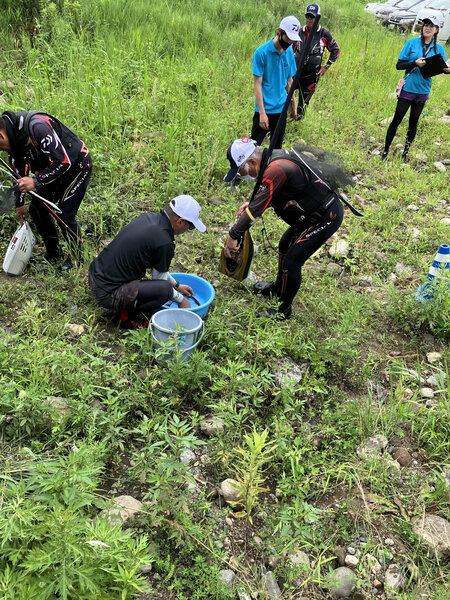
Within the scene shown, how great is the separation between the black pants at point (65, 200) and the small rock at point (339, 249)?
8.16 feet

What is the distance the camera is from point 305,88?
664 cm

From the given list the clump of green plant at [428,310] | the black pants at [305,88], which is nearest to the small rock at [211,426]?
the clump of green plant at [428,310]

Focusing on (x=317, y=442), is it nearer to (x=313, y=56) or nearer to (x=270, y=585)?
(x=270, y=585)

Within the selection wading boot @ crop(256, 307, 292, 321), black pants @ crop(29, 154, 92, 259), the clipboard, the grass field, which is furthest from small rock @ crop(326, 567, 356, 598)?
the clipboard

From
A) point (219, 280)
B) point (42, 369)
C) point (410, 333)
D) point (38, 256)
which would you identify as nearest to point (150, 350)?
point (42, 369)

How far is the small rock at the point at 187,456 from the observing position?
260cm

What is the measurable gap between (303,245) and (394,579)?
216 cm

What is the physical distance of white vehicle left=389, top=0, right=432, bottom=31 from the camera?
44.7 feet

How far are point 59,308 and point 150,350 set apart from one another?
91 centimetres

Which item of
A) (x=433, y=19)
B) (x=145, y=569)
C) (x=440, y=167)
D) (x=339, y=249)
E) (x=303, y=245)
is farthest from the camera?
(x=440, y=167)

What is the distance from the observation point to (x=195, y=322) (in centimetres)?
319

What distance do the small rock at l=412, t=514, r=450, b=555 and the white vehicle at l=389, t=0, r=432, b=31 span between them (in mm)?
14871

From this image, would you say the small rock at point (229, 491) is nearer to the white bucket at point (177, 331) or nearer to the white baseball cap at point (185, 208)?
the white bucket at point (177, 331)

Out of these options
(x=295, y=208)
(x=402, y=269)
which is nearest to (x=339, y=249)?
(x=402, y=269)
